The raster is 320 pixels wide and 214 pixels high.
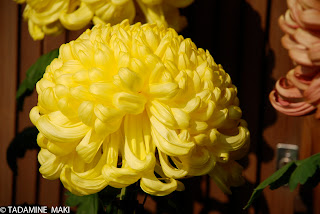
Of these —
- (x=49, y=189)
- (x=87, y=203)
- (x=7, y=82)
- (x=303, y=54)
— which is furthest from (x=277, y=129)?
(x=7, y=82)

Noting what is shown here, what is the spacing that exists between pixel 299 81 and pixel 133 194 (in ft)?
1.43

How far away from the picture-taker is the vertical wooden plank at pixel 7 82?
66.4 inches

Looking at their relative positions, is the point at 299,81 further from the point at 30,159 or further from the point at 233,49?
the point at 30,159

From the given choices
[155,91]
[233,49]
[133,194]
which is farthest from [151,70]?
[233,49]

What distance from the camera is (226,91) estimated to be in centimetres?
76

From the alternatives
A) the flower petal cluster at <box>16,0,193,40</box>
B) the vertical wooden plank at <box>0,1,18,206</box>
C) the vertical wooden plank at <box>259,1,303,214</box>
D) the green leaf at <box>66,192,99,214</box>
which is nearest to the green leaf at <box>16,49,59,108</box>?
the flower petal cluster at <box>16,0,193,40</box>

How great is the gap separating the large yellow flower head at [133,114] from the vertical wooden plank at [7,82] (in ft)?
3.39

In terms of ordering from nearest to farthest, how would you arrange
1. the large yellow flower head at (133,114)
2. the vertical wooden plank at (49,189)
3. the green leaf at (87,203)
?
the large yellow flower head at (133,114)
the green leaf at (87,203)
the vertical wooden plank at (49,189)

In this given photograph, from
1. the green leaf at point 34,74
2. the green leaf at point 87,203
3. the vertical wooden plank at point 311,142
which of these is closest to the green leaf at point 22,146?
the green leaf at point 34,74

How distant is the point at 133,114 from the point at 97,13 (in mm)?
364

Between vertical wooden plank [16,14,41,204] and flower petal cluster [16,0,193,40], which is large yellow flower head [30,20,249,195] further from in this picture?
vertical wooden plank [16,14,41,204]

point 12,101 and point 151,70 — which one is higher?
point 151,70

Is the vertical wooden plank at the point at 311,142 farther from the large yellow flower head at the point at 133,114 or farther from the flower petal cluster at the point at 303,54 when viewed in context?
the large yellow flower head at the point at 133,114

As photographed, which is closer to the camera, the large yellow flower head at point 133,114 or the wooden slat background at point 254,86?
the large yellow flower head at point 133,114
